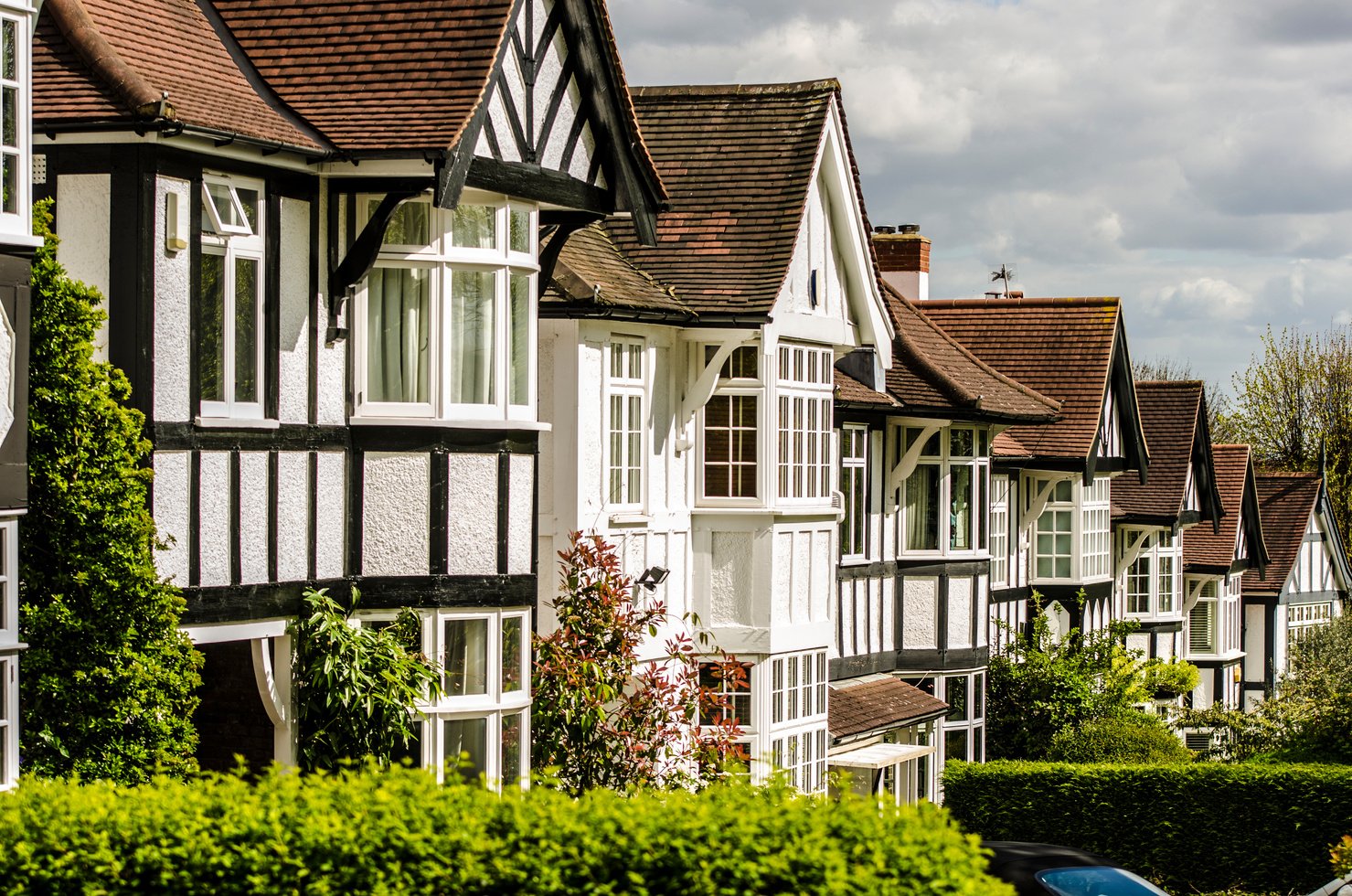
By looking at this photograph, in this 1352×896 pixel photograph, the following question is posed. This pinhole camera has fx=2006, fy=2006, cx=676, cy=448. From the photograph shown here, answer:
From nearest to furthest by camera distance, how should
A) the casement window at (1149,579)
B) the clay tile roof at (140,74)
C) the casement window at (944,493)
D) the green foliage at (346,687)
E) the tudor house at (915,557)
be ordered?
the clay tile roof at (140,74) < the green foliage at (346,687) < the tudor house at (915,557) < the casement window at (944,493) < the casement window at (1149,579)

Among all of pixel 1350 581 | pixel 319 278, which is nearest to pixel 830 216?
pixel 319 278

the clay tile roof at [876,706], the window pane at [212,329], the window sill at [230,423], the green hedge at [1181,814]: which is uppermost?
the window pane at [212,329]

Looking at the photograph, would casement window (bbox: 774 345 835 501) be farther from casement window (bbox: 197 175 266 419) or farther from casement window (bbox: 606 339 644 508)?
casement window (bbox: 197 175 266 419)

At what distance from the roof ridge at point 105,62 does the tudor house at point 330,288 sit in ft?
0.06

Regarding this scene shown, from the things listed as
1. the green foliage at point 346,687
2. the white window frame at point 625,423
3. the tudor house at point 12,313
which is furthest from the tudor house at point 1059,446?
the tudor house at point 12,313

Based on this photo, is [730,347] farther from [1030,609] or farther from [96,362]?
Result: [1030,609]

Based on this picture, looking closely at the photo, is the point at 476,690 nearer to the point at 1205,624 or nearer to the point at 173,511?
the point at 173,511

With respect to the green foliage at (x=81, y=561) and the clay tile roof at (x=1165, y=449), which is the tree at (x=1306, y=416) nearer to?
the clay tile roof at (x=1165, y=449)

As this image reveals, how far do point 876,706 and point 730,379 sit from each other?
757 centimetres

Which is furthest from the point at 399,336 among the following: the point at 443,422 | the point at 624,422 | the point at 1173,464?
the point at 1173,464

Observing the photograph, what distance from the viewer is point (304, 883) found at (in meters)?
10.7

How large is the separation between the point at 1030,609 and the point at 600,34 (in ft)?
69.7

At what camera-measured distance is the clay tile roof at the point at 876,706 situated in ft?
86.5

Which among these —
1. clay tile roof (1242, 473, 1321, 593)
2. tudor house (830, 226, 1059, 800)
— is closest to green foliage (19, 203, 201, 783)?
tudor house (830, 226, 1059, 800)
